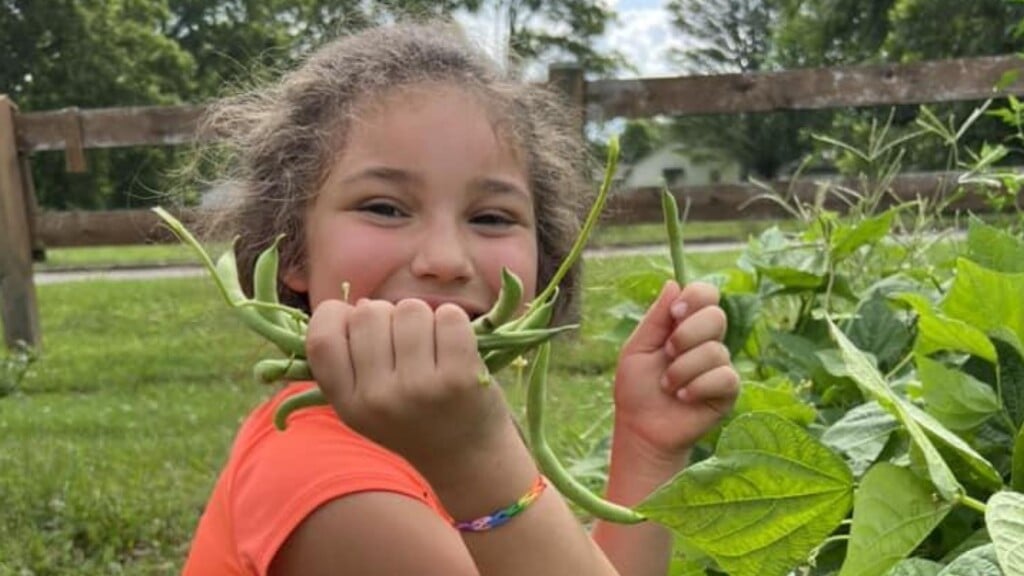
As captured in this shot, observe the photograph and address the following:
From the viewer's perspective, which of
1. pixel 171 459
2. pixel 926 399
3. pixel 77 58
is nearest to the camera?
pixel 926 399

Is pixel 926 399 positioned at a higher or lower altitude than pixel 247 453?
higher

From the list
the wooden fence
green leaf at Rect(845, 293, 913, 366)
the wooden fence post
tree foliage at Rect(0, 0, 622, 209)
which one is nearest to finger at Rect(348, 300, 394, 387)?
green leaf at Rect(845, 293, 913, 366)

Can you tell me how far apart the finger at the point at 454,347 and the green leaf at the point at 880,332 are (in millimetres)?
827

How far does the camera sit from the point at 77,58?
2866 centimetres

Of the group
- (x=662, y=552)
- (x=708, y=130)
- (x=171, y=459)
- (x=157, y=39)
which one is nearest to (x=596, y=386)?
(x=171, y=459)

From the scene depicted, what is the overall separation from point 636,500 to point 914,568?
0.48 meters

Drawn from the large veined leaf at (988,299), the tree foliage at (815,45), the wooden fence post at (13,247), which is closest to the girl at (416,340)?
the large veined leaf at (988,299)

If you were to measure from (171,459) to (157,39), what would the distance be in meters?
28.6

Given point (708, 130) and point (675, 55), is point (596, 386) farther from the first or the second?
point (708, 130)

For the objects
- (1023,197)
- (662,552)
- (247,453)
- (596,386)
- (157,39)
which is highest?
(247,453)

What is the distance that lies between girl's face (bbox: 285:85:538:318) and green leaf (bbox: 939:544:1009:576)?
1.64 ft

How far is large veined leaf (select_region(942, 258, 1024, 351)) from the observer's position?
1.06 meters

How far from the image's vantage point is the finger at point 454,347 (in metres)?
0.80

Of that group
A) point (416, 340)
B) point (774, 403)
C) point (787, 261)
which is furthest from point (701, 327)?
point (787, 261)
